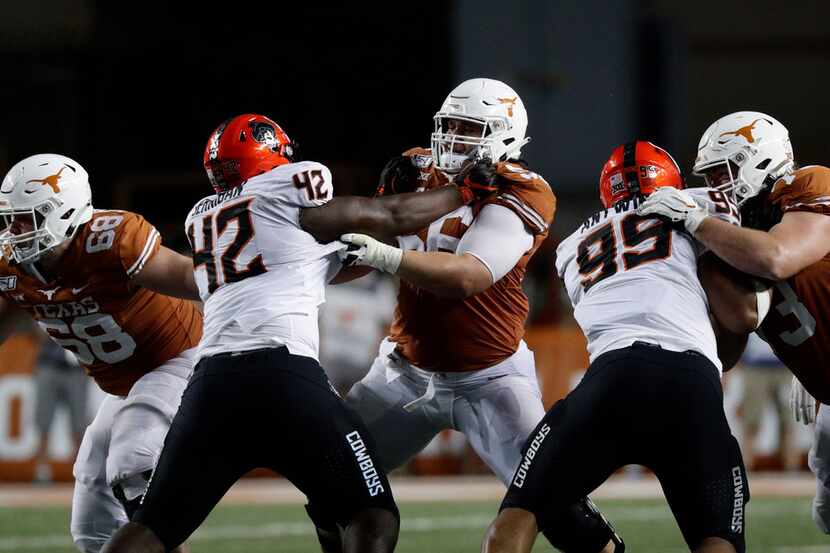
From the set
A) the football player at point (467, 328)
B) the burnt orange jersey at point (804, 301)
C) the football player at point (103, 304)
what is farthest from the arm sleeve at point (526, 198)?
the football player at point (103, 304)

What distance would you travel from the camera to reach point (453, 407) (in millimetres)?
4922

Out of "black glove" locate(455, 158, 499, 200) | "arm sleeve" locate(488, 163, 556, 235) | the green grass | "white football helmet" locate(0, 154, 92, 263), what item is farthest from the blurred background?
"white football helmet" locate(0, 154, 92, 263)

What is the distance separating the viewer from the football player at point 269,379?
374cm

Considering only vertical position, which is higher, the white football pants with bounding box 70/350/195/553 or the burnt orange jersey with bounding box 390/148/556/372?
the burnt orange jersey with bounding box 390/148/556/372

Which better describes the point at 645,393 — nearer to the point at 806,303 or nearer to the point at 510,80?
the point at 806,303

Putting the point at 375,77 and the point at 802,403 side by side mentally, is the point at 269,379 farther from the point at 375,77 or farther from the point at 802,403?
the point at 375,77

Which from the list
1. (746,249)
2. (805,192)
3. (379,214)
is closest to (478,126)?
(379,214)

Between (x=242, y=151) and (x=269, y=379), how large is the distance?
3.09ft

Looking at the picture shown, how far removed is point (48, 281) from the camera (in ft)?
15.4

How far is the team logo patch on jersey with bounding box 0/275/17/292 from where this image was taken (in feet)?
15.5

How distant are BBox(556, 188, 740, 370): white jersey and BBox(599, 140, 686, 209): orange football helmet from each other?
139mm

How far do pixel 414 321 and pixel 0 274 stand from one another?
1569 mm

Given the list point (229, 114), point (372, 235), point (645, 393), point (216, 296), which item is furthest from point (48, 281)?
point (229, 114)

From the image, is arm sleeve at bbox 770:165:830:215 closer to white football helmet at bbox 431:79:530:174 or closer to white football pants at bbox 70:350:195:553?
white football helmet at bbox 431:79:530:174
